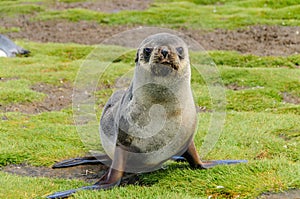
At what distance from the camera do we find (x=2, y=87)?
12375 mm

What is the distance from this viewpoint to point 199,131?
8.31 metres

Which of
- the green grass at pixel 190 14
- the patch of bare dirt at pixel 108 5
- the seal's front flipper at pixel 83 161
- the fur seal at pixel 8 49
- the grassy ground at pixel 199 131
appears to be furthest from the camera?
the patch of bare dirt at pixel 108 5

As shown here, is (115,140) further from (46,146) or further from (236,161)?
(46,146)

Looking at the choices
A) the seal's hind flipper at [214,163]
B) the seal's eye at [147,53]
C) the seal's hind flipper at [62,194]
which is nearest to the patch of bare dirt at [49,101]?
the seal's hind flipper at [62,194]

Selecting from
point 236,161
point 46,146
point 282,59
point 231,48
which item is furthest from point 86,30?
point 236,161

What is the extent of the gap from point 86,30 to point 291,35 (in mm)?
8971

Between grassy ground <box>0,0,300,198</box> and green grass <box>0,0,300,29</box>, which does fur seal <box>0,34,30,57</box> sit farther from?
green grass <box>0,0,300,29</box>

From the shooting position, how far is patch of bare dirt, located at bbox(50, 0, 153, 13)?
28469 mm

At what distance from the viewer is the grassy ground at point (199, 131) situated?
18.6 feet

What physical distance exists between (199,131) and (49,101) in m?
4.61

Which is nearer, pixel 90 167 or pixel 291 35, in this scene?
pixel 90 167

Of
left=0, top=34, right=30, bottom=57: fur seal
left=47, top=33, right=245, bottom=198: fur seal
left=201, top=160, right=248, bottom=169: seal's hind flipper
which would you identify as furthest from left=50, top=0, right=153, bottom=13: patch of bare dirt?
left=47, top=33, right=245, bottom=198: fur seal

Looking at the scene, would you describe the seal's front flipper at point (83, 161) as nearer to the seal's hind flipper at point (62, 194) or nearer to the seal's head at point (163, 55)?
the seal's hind flipper at point (62, 194)

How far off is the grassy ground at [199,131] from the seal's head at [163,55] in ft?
4.39
